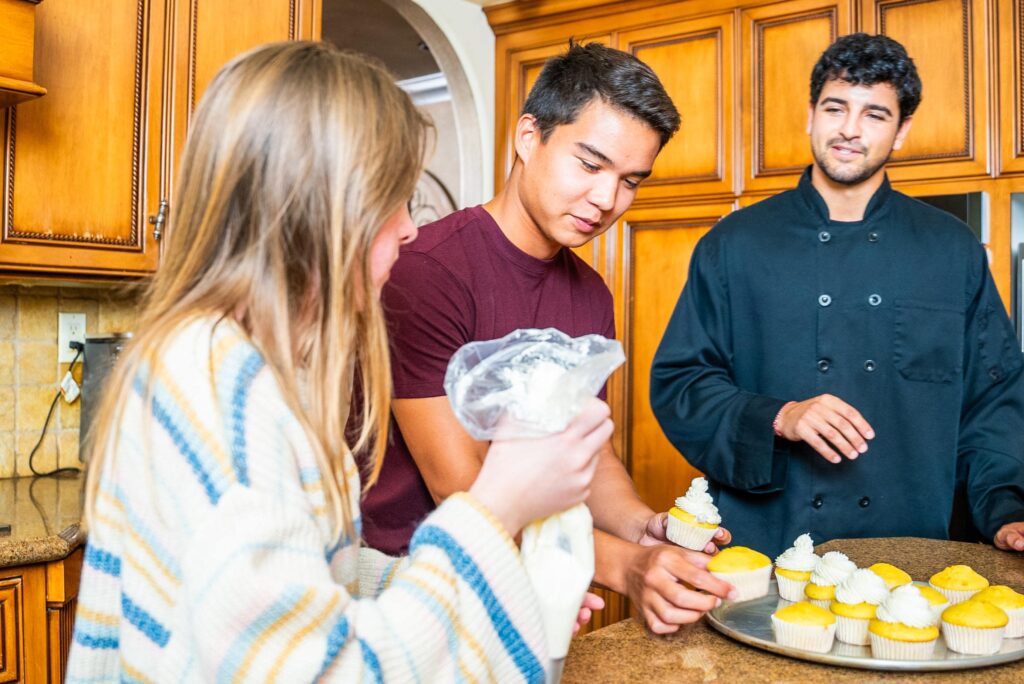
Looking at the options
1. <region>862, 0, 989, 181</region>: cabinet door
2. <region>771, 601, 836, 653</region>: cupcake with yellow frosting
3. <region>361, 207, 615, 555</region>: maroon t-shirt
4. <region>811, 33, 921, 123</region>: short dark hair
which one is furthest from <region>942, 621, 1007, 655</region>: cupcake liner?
<region>862, 0, 989, 181</region>: cabinet door

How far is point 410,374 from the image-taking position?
139cm

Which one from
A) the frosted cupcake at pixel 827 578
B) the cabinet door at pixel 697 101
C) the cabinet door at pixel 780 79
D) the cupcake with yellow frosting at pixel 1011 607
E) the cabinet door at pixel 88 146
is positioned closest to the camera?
the cupcake with yellow frosting at pixel 1011 607

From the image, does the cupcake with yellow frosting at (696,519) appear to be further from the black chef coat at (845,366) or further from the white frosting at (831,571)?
the black chef coat at (845,366)

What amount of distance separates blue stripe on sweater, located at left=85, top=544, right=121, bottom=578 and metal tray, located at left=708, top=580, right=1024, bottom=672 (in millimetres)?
704

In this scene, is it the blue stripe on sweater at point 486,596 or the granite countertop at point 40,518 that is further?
the granite countertop at point 40,518

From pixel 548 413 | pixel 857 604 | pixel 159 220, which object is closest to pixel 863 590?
pixel 857 604

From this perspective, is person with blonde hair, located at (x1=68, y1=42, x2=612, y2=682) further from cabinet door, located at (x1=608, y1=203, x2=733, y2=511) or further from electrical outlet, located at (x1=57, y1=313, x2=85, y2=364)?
cabinet door, located at (x1=608, y1=203, x2=733, y2=511)

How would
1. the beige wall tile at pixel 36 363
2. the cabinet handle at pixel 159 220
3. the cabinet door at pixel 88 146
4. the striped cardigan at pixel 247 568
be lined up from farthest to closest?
the beige wall tile at pixel 36 363
the cabinet handle at pixel 159 220
the cabinet door at pixel 88 146
the striped cardigan at pixel 247 568

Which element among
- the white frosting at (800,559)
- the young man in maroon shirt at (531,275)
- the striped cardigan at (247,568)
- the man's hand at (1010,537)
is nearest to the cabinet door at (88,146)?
the young man in maroon shirt at (531,275)

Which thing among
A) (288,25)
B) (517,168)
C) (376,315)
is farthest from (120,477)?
(288,25)

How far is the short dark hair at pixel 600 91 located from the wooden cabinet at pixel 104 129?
4.28 feet

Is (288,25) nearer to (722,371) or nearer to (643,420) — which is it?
(722,371)

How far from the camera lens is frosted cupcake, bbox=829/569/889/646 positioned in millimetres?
1163

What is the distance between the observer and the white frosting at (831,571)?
1291mm
